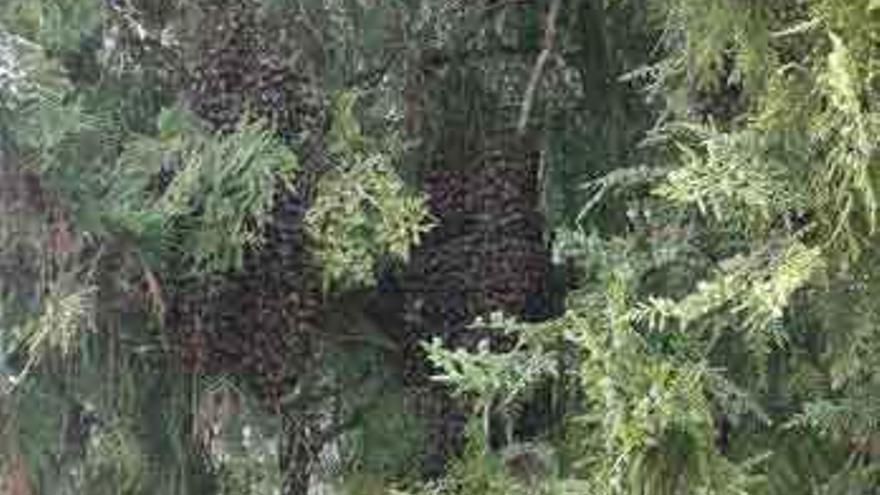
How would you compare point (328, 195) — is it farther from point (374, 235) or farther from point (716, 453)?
point (716, 453)

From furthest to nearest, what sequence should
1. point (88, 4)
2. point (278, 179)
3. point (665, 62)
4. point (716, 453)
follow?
1. point (88, 4)
2. point (278, 179)
3. point (665, 62)
4. point (716, 453)

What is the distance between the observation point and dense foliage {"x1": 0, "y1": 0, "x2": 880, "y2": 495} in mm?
1584

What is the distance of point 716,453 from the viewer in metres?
1.63

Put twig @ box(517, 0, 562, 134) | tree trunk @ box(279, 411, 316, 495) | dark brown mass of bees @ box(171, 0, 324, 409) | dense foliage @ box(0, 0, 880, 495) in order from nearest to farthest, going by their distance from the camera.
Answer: dense foliage @ box(0, 0, 880, 495) < dark brown mass of bees @ box(171, 0, 324, 409) < twig @ box(517, 0, 562, 134) < tree trunk @ box(279, 411, 316, 495)

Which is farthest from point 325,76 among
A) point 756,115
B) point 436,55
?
point 756,115

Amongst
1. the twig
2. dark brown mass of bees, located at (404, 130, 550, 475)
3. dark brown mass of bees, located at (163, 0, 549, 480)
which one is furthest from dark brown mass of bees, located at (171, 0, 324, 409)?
the twig

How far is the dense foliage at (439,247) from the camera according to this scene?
1.58 meters

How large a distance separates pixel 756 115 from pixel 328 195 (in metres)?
0.61

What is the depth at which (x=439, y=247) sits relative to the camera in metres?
2.07

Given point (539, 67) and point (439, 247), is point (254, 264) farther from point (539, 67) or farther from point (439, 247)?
point (539, 67)

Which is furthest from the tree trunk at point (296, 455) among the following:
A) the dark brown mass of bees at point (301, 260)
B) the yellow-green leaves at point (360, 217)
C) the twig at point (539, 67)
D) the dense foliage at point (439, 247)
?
the twig at point (539, 67)

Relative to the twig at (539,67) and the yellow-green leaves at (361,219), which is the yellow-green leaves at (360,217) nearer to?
the yellow-green leaves at (361,219)

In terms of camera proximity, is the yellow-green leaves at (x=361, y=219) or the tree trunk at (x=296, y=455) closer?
the yellow-green leaves at (x=361, y=219)

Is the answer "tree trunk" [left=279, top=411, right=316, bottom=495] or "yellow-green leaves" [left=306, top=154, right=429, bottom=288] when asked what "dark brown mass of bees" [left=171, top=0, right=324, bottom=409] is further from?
"tree trunk" [left=279, top=411, right=316, bottom=495]
